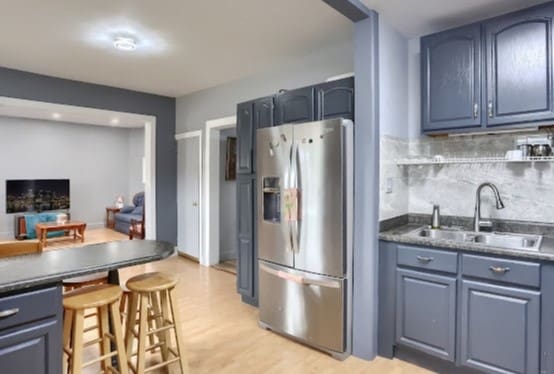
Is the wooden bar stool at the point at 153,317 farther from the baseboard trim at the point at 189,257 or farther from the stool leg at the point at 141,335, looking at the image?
the baseboard trim at the point at 189,257

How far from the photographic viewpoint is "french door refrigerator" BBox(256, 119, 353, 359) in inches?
98.1

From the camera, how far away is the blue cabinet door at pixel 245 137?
3.52 metres

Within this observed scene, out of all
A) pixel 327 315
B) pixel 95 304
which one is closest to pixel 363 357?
pixel 327 315

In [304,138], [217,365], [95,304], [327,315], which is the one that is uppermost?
[304,138]

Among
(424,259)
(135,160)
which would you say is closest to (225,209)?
(424,259)

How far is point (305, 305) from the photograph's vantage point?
266 centimetres

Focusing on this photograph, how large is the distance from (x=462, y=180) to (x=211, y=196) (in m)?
3.33

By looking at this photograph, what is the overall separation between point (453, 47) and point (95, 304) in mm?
2861

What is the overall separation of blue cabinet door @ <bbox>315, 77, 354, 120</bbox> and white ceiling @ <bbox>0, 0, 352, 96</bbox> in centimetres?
54

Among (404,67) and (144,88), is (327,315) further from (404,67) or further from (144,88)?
(144,88)

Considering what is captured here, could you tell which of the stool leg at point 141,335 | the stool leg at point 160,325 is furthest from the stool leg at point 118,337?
the stool leg at point 160,325

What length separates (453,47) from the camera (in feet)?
8.41

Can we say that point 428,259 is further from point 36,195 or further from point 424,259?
point 36,195

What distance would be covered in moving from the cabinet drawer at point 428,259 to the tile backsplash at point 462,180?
35cm
